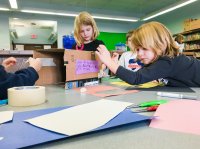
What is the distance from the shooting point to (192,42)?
237 inches

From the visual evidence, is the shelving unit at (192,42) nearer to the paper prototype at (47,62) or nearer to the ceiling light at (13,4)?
the ceiling light at (13,4)

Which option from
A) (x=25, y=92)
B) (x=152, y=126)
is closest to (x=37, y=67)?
(x=25, y=92)

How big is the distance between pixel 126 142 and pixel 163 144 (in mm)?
61

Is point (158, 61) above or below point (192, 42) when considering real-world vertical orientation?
below

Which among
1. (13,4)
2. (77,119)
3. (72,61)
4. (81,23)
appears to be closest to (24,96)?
(77,119)

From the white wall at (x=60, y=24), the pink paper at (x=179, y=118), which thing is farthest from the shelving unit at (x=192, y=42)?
the pink paper at (x=179, y=118)

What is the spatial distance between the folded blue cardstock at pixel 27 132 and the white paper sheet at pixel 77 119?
1 cm

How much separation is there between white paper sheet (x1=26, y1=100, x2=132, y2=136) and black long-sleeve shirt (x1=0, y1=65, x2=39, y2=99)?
1.02 ft

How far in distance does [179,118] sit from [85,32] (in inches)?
43.7

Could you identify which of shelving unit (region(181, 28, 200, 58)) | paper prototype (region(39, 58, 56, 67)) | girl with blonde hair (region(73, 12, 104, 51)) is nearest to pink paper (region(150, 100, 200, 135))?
paper prototype (region(39, 58, 56, 67))

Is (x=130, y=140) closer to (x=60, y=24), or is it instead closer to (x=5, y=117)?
(x=5, y=117)

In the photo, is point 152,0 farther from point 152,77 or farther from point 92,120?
point 92,120

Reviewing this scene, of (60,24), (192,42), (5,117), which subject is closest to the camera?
(5,117)

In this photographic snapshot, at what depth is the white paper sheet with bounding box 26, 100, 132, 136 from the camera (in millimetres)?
380
